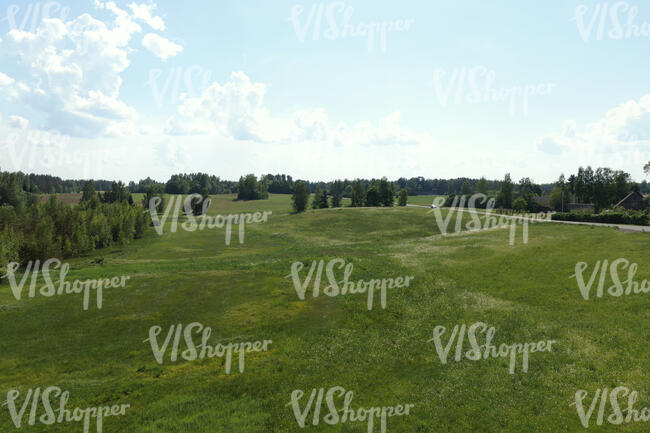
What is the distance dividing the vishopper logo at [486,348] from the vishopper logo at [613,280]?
1166 centimetres

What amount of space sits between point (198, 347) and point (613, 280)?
37156mm

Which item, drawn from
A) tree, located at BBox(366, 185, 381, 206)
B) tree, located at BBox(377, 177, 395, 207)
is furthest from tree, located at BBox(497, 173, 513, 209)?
tree, located at BBox(366, 185, 381, 206)

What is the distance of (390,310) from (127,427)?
2088cm

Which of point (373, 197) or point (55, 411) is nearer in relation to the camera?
point (55, 411)

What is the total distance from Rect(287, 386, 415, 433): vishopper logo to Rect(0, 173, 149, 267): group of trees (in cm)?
5346

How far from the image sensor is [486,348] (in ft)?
74.7

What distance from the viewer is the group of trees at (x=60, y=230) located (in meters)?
58.3

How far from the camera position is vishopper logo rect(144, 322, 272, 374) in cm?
2402

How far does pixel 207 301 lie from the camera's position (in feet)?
112

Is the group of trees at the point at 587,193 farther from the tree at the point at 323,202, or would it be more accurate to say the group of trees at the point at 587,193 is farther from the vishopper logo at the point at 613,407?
the vishopper logo at the point at 613,407

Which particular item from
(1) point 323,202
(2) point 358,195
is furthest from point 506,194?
(1) point 323,202

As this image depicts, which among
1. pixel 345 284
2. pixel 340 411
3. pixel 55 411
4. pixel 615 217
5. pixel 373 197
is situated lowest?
pixel 55 411

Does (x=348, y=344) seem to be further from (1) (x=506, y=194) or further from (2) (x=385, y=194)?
(2) (x=385, y=194)

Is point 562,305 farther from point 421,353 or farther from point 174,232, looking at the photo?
point 174,232
